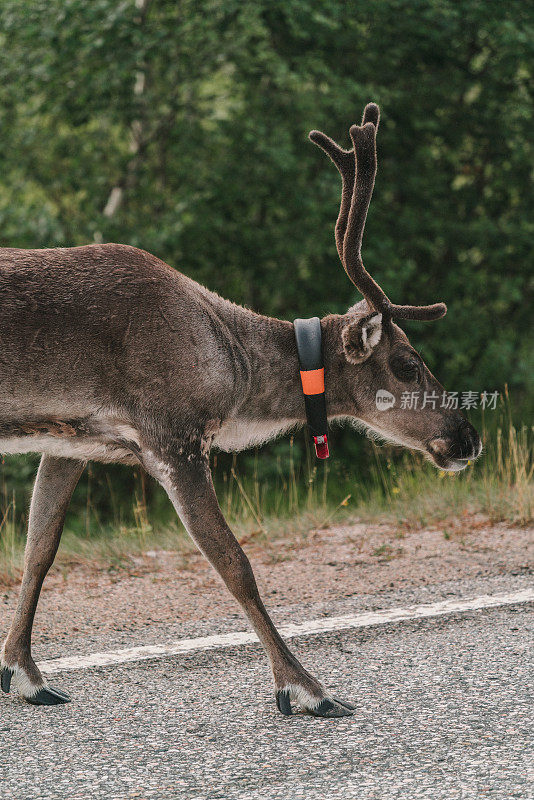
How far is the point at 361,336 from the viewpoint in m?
4.69

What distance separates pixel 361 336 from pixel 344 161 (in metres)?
0.89

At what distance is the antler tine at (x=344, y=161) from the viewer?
4.86 m

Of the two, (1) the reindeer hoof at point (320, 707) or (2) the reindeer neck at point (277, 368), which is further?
(2) the reindeer neck at point (277, 368)

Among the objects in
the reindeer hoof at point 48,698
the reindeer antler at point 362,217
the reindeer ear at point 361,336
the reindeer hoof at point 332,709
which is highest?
the reindeer antler at point 362,217

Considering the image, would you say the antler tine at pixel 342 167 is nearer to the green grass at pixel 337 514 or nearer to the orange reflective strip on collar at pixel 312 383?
the orange reflective strip on collar at pixel 312 383

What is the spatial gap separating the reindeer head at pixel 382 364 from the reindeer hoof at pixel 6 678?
1986 millimetres

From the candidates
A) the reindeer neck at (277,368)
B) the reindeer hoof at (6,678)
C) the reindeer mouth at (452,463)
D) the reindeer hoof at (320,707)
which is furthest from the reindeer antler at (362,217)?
the reindeer hoof at (6,678)

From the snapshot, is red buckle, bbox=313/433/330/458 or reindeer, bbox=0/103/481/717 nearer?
reindeer, bbox=0/103/481/717

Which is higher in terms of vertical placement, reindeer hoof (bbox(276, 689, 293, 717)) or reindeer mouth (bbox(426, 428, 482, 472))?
reindeer mouth (bbox(426, 428, 482, 472))

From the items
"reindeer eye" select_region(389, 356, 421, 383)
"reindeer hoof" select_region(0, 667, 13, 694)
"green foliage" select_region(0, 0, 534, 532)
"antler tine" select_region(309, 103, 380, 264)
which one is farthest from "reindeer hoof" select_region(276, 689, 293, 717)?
"green foliage" select_region(0, 0, 534, 532)

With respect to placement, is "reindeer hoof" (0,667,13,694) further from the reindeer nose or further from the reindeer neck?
the reindeer nose

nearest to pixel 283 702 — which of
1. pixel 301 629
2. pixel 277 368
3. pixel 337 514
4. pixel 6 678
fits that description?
pixel 301 629

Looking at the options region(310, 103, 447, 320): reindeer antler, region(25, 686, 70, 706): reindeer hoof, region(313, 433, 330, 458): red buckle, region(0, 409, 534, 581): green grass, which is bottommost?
region(0, 409, 534, 581): green grass

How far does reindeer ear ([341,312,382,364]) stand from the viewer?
15.3 ft
